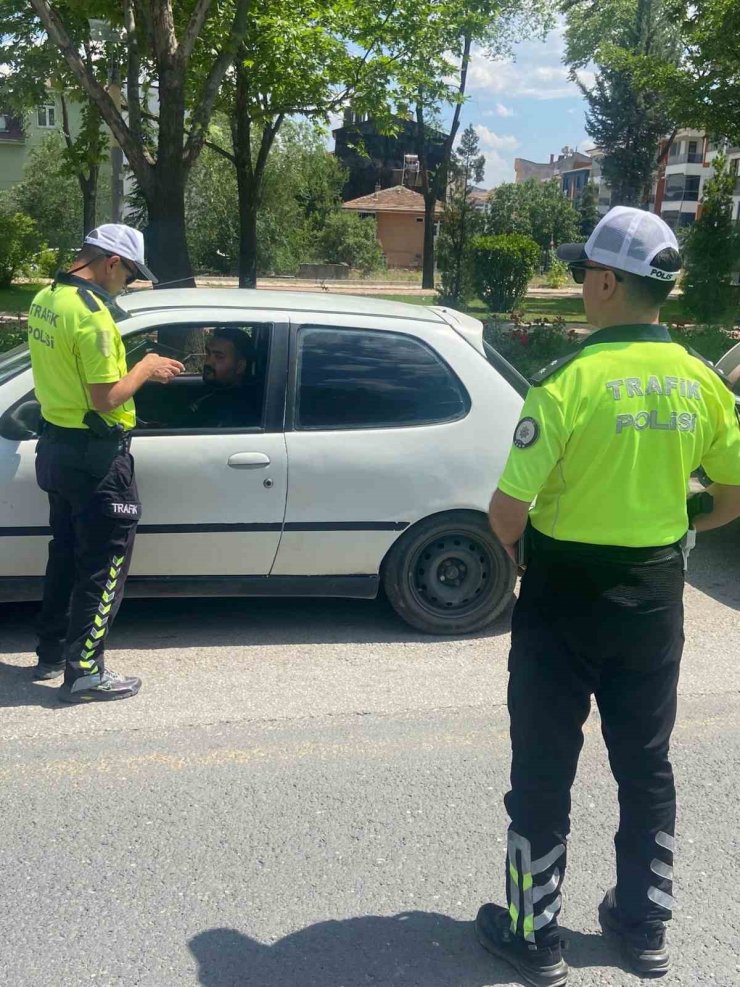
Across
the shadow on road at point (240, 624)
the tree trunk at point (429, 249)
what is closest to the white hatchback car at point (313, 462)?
the shadow on road at point (240, 624)

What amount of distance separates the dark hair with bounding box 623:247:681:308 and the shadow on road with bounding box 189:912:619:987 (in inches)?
73.5

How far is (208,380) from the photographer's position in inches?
206

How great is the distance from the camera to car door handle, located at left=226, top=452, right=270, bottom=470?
486cm

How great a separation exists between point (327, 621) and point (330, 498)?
86 cm

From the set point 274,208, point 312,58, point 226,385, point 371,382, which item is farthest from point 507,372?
point 274,208

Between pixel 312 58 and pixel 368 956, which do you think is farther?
pixel 312 58

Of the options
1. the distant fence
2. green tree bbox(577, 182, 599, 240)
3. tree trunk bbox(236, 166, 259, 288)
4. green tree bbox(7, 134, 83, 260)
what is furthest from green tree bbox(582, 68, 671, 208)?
tree trunk bbox(236, 166, 259, 288)

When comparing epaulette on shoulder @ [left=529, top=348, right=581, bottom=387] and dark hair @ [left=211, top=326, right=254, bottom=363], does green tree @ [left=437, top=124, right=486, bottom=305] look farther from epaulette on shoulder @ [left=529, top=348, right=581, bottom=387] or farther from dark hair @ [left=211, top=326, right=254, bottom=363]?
epaulette on shoulder @ [left=529, top=348, right=581, bottom=387]

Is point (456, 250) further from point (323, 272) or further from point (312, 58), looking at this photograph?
point (323, 272)

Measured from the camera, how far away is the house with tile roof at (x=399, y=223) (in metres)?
60.8

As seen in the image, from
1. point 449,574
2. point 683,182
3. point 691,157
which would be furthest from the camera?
point 683,182

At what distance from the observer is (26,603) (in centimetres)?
553

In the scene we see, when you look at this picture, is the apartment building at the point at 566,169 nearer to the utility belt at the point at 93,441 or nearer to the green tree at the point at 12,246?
the green tree at the point at 12,246

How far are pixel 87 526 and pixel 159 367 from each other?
0.73m
